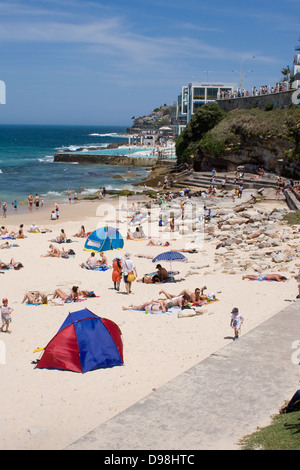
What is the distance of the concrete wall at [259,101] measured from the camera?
1593 inches

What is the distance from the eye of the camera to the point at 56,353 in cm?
907

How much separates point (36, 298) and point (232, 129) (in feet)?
107

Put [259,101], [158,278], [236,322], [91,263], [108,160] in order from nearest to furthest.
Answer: [236,322] → [158,278] → [91,263] → [259,101] → [108,160]

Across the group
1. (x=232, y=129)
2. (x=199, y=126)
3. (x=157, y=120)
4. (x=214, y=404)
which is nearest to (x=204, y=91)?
(x=199, y=126)

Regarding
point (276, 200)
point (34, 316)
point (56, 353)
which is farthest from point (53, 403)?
point (276, 200)

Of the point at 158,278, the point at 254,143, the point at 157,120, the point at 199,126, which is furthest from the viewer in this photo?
the point at 157,120

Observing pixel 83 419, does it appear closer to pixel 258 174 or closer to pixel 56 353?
pixel 56 353

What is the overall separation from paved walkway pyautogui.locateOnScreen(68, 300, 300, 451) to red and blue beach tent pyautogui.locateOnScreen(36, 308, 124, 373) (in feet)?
5.87

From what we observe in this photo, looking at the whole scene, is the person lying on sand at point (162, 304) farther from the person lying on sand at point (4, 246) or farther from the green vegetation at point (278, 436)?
the person lying on sand at point (4, 246)

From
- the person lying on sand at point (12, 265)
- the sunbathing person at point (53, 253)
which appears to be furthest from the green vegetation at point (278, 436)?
the sunbathing person at point (53, 253)

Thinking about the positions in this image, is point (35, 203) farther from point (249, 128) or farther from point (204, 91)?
point (204, 91)

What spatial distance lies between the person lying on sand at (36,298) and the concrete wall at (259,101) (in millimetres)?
31758

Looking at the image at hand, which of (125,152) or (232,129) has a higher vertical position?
(232,129)

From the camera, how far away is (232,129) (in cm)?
4259
